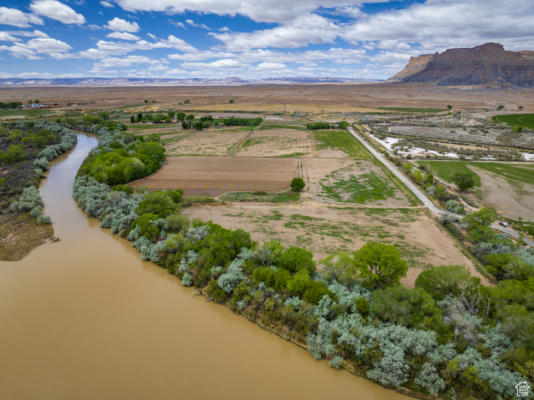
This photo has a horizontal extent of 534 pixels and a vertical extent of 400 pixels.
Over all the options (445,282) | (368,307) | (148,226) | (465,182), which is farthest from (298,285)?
(465,182)

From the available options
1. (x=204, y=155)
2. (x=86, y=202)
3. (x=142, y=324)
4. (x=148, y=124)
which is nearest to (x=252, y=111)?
(x=148, y=124)

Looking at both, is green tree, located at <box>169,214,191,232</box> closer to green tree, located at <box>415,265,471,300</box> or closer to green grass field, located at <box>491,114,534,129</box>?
green tree, located at <box>415,265,471,300</box>

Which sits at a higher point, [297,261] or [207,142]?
[207,142]

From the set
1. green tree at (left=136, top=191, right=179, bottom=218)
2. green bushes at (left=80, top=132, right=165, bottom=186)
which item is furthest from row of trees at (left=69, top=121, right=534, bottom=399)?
green bushes at (left=80, top=132, right=165, bottom=186)

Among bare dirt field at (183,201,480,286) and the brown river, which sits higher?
bare dirt field at (183,201,480,286)

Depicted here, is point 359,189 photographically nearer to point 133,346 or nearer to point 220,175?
point 220,175
